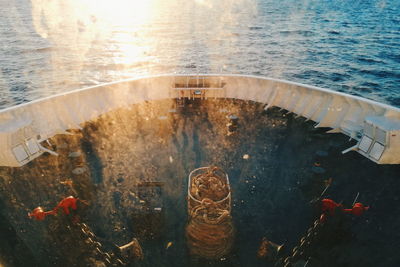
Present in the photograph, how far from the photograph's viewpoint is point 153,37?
204 feet

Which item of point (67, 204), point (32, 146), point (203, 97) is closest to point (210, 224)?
point (67, 204)

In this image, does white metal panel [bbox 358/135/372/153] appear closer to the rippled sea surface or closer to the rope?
the rope

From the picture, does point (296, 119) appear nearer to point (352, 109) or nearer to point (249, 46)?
point (352, 109)

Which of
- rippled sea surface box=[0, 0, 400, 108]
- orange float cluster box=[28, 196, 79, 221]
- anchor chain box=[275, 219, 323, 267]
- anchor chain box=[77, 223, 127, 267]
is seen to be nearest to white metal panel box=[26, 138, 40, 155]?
orange float cluster box=[28, 196, 79, 221]

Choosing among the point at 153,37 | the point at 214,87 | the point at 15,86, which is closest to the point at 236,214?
the point at 214,87

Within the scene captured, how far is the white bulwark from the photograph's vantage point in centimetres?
930

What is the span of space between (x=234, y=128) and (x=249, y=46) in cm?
4132

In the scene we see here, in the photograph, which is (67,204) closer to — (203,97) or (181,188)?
(181,188)

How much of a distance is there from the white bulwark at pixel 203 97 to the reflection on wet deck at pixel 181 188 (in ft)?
1.80

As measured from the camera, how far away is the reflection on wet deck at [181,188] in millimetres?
6812

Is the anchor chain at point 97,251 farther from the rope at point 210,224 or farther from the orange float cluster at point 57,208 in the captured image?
the rope at point 210,224

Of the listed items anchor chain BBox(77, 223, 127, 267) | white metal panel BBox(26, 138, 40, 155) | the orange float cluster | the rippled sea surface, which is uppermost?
white metal panel BBox(26, 138, 40, 155)

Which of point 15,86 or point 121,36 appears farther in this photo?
point 121,36

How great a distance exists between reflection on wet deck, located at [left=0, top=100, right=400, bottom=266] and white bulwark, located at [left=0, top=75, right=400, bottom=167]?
0.55 metres
